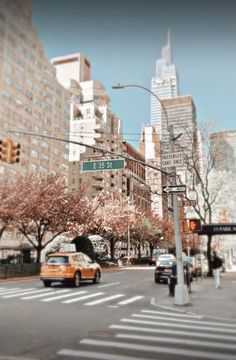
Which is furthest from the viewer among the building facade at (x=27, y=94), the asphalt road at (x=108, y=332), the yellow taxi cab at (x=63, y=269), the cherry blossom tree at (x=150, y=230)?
the building facade at (x=27, y=94)

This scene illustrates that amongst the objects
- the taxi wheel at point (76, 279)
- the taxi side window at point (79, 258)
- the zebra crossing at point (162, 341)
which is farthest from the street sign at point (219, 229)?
the zebra crossing at point (162, 341)

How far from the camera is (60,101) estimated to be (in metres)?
94.6

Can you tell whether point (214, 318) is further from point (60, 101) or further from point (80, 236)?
point (60, 101)

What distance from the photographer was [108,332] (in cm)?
912

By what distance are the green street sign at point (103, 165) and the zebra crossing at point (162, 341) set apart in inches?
249

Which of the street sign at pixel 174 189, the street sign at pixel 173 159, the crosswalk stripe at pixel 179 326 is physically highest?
the street sign at pixel 173 159

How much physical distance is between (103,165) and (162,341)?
8.93m

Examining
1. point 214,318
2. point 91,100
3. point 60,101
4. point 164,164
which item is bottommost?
Result: point 214,318

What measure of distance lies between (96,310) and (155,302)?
329 centimetres

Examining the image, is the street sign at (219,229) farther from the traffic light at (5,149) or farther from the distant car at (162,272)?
the traffic light at (5,149)

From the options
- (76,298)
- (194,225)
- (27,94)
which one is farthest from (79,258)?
(27,94)

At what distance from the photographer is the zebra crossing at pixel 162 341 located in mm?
7113

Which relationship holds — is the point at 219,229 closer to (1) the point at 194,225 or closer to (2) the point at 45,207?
(1) the point at 194,225

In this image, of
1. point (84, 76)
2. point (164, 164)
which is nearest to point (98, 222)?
point (164, 164)
